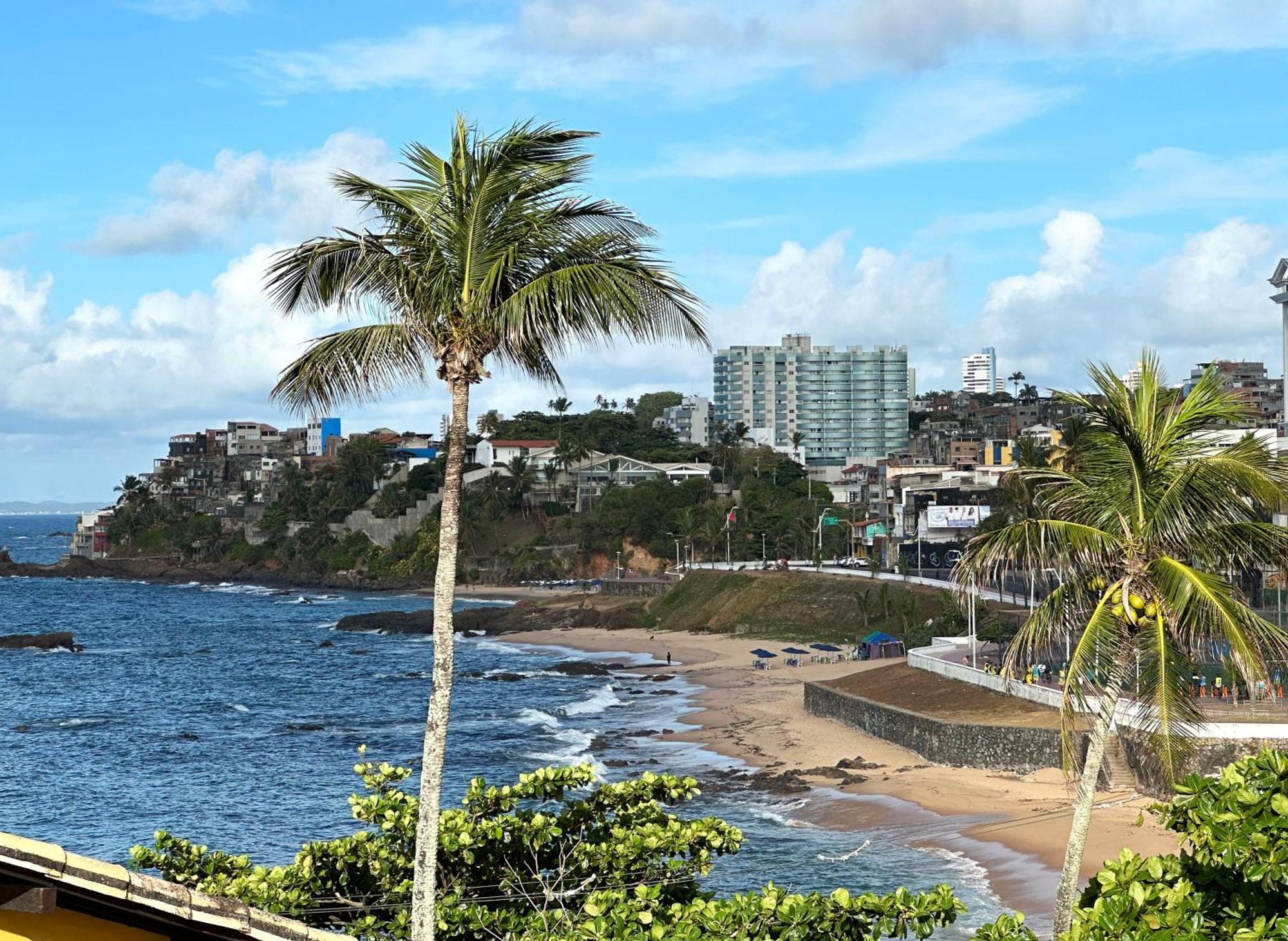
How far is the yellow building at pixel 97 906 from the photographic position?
7.18 meters

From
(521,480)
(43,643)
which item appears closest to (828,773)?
(43,643)

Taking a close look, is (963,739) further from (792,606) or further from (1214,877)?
(792,606)

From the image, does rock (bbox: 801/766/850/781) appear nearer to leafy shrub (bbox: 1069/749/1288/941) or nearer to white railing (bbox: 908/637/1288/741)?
white railing (bbox: 908/637/1288/741)

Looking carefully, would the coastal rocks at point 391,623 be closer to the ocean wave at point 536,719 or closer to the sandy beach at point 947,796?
the sandy beach at point 947,796

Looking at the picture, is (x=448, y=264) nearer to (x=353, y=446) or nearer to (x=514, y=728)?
(x=514, y=728)

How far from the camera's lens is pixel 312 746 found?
183ft

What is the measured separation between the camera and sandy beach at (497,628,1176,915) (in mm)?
30938

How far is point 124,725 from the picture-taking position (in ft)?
209

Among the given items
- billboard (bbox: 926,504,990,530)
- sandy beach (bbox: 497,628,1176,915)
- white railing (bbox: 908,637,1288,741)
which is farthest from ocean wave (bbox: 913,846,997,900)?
billboard (bbox: 926,504,990,530)

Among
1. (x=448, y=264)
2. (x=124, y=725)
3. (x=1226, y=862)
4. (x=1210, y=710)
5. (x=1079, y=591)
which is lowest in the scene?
(x=124, y=725)

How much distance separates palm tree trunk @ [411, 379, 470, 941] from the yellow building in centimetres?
310

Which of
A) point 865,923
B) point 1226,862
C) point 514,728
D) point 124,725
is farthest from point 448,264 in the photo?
point 124,725

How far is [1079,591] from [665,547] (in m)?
120

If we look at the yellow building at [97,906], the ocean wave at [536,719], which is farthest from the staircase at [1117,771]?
the yellow building at [97,906]
